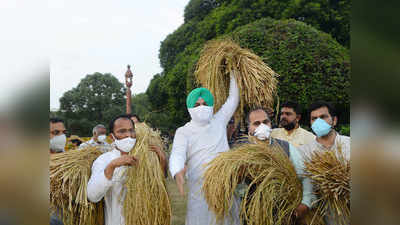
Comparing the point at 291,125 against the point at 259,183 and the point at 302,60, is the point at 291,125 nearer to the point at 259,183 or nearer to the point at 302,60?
the point at 259,183

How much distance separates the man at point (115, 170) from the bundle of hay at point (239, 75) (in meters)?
0.86

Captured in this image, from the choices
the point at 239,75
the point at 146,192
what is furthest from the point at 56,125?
the point at 239,75

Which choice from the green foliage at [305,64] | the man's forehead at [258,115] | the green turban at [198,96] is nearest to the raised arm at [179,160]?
the green turban at [198,96]

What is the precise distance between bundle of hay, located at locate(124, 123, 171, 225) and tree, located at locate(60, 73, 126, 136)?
6.36ft

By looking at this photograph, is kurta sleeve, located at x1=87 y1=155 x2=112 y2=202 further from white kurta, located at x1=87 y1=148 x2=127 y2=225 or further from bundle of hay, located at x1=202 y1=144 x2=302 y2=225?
bundle of hay, located at x1=202 y1=144 x2=302 y2=225

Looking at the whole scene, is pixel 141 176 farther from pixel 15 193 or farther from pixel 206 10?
pixel 206 10

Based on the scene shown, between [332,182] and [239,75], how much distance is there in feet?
4.22

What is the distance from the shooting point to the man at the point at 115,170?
2.41 metres

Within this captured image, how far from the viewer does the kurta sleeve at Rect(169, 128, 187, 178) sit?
8.23ft

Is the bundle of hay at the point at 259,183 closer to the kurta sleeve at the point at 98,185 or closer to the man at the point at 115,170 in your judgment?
the man at the point at 115,170

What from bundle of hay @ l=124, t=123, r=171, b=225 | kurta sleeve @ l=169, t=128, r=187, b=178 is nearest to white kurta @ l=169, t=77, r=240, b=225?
kurta sleeve @ l=169, t=128, r=187, b=178

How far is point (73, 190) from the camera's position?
2475 millimetres

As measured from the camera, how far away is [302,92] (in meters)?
4.32

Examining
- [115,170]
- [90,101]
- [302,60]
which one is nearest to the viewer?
[115,170]
